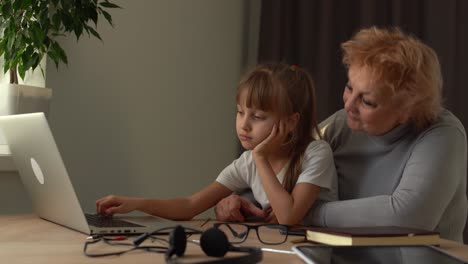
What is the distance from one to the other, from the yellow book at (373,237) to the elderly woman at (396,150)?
10.8 inches

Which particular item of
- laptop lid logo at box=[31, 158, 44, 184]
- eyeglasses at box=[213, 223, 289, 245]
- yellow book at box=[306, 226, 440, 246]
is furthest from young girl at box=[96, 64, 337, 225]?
yellow book at box=[306, 226, 440, 246]

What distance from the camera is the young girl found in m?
1.58

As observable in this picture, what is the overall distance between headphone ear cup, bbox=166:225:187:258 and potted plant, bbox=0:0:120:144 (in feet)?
4.34

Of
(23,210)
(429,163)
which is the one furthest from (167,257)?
(23,210)

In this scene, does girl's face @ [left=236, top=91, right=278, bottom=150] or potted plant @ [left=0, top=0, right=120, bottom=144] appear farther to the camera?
potted plant @ [left=0, top=0, right=120, bottom=144]

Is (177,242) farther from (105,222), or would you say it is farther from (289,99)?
(289,99)

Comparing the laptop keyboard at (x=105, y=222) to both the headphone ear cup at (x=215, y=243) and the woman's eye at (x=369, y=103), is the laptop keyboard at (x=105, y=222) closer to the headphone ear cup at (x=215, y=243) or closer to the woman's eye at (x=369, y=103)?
the headphone ear cup at (x=215, y=243)

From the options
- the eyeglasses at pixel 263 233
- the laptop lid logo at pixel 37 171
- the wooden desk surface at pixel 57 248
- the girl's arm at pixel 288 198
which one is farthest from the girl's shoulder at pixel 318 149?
the laptop lid logo at pixel 37 171

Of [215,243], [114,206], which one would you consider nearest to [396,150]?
[114,206]

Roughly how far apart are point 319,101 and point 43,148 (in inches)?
67.5

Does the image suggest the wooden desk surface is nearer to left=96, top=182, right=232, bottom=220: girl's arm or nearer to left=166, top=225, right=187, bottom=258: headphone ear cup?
left=166, top=225, right=187, bottom=258: headphone ear cup

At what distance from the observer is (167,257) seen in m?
0.91

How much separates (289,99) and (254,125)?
4.7 inches

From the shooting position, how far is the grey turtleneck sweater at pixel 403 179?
4.73 feet
